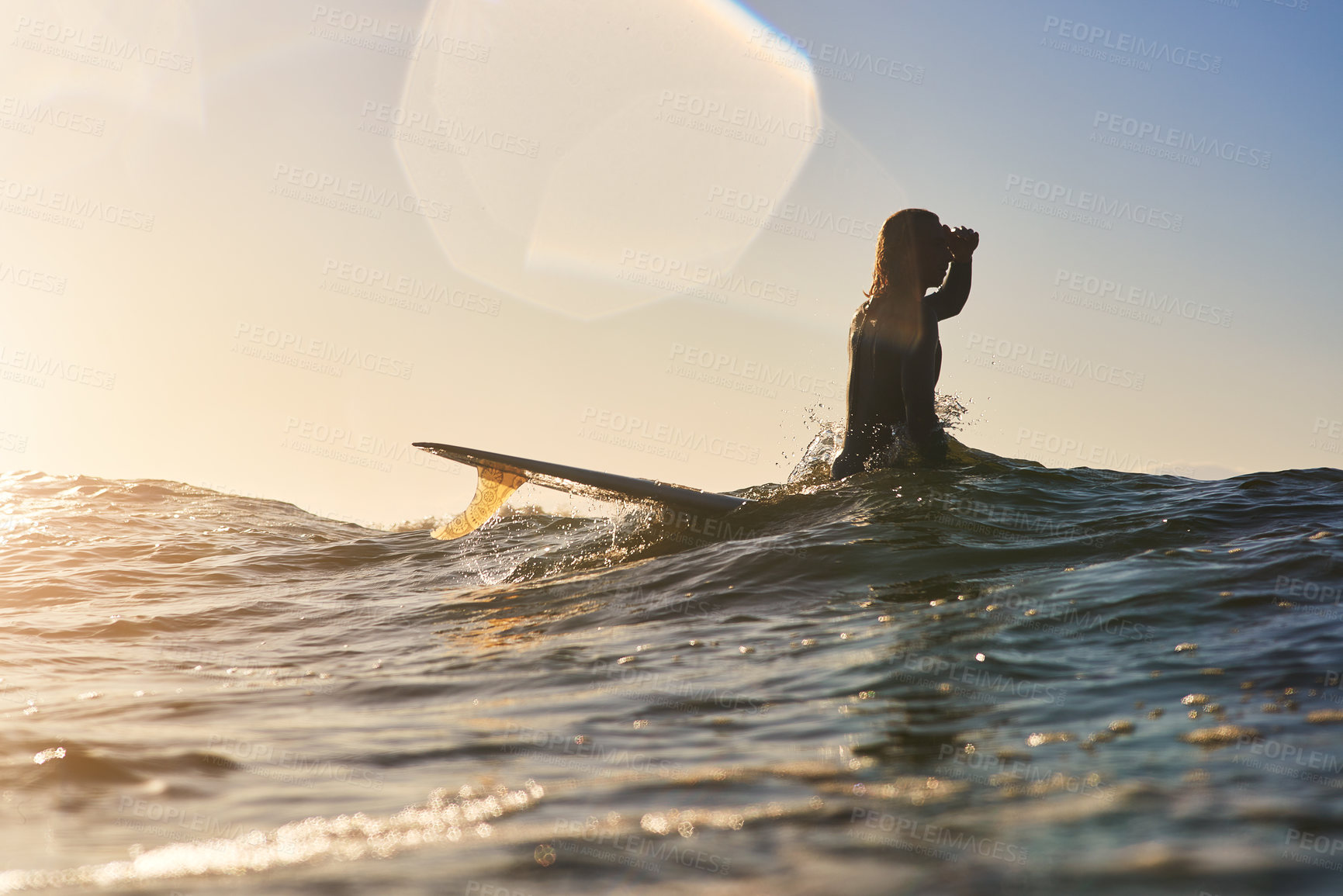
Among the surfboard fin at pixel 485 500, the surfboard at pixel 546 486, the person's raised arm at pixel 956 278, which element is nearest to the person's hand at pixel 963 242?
the person's raised arm at pixel 956 278

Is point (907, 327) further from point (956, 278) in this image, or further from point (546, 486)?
point (546, 486)

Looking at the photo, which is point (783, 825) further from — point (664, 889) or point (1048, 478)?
point (1048, 478)

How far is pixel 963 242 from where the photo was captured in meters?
7.83

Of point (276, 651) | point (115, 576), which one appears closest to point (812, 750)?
point (276, 651)

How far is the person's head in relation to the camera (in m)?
7.86

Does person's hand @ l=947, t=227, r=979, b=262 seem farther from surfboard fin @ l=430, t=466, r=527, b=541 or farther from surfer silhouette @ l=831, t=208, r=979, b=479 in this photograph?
surfboard fin @ l=430, t=466, r=527, b=541

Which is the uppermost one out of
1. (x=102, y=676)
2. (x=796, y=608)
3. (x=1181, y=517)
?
(x=1181, y=517)

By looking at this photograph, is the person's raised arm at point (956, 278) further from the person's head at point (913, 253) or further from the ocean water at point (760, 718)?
the ocean water at point (760, 718)

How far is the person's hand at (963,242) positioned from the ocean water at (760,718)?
201 centimetres

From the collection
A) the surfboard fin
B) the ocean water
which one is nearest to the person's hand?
the ocean water

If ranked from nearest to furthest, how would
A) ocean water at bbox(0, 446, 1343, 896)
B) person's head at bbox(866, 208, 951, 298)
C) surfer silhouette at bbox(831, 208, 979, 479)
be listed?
ocean water at bbox(0, 446, 1343, 896), surfer silhouette at bbox(831, 208, 979, 479), person's head at bbox(866, 208, 951, 298)

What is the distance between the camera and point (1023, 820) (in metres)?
2.39

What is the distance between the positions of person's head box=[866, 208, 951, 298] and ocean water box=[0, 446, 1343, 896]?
5.68 ft

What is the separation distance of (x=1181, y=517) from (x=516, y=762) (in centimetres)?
572
